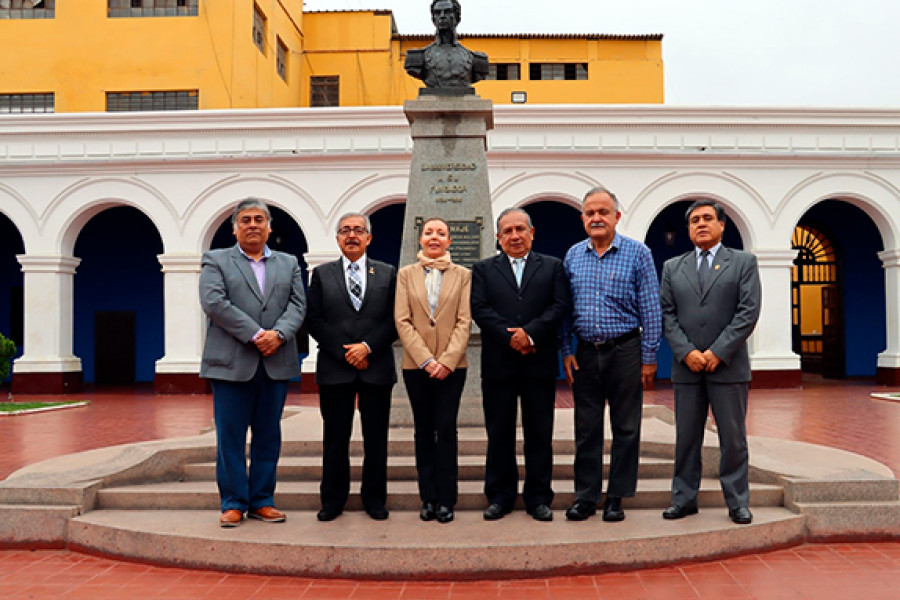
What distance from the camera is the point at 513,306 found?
4832mm

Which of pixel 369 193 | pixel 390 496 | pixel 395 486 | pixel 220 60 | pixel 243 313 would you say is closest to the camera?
pixel 243 313

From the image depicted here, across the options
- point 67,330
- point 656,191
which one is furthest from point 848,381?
point 67,330

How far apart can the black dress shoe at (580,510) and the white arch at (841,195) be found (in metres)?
12.5

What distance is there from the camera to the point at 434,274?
4941 millimetres

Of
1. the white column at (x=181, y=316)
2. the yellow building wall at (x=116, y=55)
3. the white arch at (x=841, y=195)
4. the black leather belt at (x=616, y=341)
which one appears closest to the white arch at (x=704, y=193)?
the white arch at (x=841, y=195)

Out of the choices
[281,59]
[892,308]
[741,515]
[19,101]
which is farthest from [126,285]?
[892,308]

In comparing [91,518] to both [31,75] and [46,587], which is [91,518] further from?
[31,75]

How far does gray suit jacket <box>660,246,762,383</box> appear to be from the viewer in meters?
4.72

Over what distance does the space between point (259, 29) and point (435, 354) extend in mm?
21533

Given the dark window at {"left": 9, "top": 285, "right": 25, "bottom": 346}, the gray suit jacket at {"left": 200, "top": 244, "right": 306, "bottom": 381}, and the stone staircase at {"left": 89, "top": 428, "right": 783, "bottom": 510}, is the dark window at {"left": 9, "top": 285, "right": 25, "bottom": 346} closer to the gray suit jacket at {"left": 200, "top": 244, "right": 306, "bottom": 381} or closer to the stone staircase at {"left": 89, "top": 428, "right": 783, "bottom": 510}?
the stone staircase at {"left": 89, "top": 428, "right": 783, "bottom": 510}

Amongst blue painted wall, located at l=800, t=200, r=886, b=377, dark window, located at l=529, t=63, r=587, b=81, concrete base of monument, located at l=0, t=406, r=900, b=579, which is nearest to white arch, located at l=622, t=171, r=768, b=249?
blue painted wall, located at l=800, t=200, r=886, b=377

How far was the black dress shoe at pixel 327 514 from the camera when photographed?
4.83m

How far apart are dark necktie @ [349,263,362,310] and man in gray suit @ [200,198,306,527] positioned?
33cm

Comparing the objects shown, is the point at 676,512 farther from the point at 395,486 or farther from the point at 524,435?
the point at 395,486
